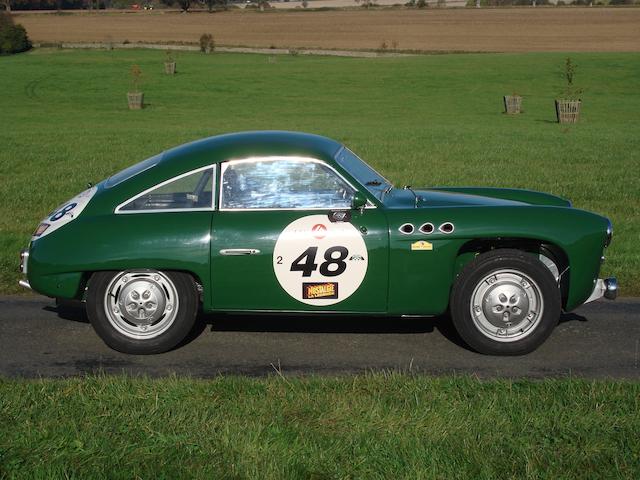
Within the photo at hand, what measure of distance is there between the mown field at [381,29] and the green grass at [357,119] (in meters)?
12.9

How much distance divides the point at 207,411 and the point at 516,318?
7.88 feet

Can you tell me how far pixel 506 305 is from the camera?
619 cm

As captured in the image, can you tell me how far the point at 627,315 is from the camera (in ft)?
24.0

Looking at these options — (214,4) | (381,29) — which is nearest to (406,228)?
(381,29)

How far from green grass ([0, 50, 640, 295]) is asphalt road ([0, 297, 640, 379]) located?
1.40 m

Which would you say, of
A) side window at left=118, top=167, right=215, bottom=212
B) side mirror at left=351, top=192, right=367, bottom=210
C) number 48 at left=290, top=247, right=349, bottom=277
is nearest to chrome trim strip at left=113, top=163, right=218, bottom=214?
side window at left=118, top=167, right=215, bottom=212

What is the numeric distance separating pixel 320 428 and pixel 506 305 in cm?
204

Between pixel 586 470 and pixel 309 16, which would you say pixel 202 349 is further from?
pixel 309 16

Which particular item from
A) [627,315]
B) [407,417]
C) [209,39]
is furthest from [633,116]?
[209,39]

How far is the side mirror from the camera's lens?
6.18 metres

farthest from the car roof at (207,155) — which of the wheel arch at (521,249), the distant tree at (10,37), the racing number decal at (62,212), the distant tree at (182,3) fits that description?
the distant tree at (182,3)

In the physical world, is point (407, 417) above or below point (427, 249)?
below

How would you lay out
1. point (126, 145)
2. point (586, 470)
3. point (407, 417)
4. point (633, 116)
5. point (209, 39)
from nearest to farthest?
point (586, 470) < point (407, 417) < point (126, 145) < point (633, 116) < point (209, 39)

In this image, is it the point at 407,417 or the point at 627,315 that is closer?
the point at 407,417
